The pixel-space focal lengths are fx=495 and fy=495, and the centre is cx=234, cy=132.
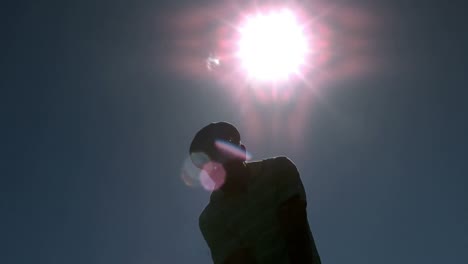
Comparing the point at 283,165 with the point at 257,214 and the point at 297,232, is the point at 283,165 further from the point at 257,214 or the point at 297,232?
the point at 297,232

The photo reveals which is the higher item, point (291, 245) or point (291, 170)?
point (291, 170)

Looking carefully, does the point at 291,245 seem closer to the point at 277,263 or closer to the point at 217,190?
the point at 277,263

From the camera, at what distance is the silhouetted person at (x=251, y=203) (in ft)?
12.0

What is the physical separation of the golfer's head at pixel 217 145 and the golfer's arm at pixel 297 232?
21.9 inches

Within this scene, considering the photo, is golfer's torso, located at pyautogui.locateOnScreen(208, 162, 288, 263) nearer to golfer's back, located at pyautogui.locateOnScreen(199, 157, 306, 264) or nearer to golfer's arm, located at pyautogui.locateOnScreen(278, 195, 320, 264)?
golfer's back, located at pyautogui.locateOnScreen(199, 157, 306, 264)

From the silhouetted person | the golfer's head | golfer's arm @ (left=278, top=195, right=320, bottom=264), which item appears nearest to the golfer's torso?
the silhouetted person

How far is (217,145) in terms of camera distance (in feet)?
12.4

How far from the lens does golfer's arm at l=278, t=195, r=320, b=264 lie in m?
3.50

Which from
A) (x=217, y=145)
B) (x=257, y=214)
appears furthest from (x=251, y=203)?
(x=217, y=145)

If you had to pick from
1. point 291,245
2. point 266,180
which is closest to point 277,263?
point 291,245

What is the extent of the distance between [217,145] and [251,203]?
1.83 feet

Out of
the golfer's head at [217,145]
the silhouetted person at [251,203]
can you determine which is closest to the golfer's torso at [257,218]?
the silhouetted person at [251,203]

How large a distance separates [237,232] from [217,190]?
39 centimetres

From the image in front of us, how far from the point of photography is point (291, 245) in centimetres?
353
